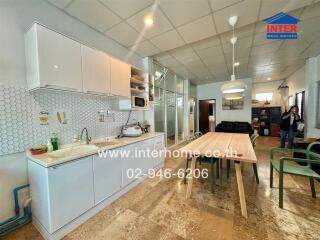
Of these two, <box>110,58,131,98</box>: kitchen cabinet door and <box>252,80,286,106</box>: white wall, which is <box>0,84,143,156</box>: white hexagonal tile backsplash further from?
<box>252,80,286,106</box>: white wall

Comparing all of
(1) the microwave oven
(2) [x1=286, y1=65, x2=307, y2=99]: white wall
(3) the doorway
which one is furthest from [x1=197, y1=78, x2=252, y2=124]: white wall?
(1) the microwave oven

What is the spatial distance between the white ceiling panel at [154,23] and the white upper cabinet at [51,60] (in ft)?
3.07

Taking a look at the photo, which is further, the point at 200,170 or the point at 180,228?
the point at 200,170

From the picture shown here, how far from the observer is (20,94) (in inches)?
62.6

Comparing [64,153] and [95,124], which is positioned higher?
[95,124]

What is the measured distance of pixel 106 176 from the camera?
192 centimetres

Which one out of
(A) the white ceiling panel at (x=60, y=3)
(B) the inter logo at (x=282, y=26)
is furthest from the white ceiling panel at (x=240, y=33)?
(A) the white ceiling panel at (x=60, y=3)

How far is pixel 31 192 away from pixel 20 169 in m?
0.30

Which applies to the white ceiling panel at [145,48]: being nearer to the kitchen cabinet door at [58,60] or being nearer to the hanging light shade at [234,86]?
the kitchen cabinet door at [58,60]

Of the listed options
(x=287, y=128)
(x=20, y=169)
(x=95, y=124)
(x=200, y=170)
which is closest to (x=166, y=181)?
(x=200, y=170)

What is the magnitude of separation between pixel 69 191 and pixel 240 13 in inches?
124

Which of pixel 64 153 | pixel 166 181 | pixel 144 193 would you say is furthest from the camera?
pixel 166 181

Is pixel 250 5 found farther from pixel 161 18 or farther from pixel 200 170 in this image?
pixel 200 170

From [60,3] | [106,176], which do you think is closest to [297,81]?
[106,176]
